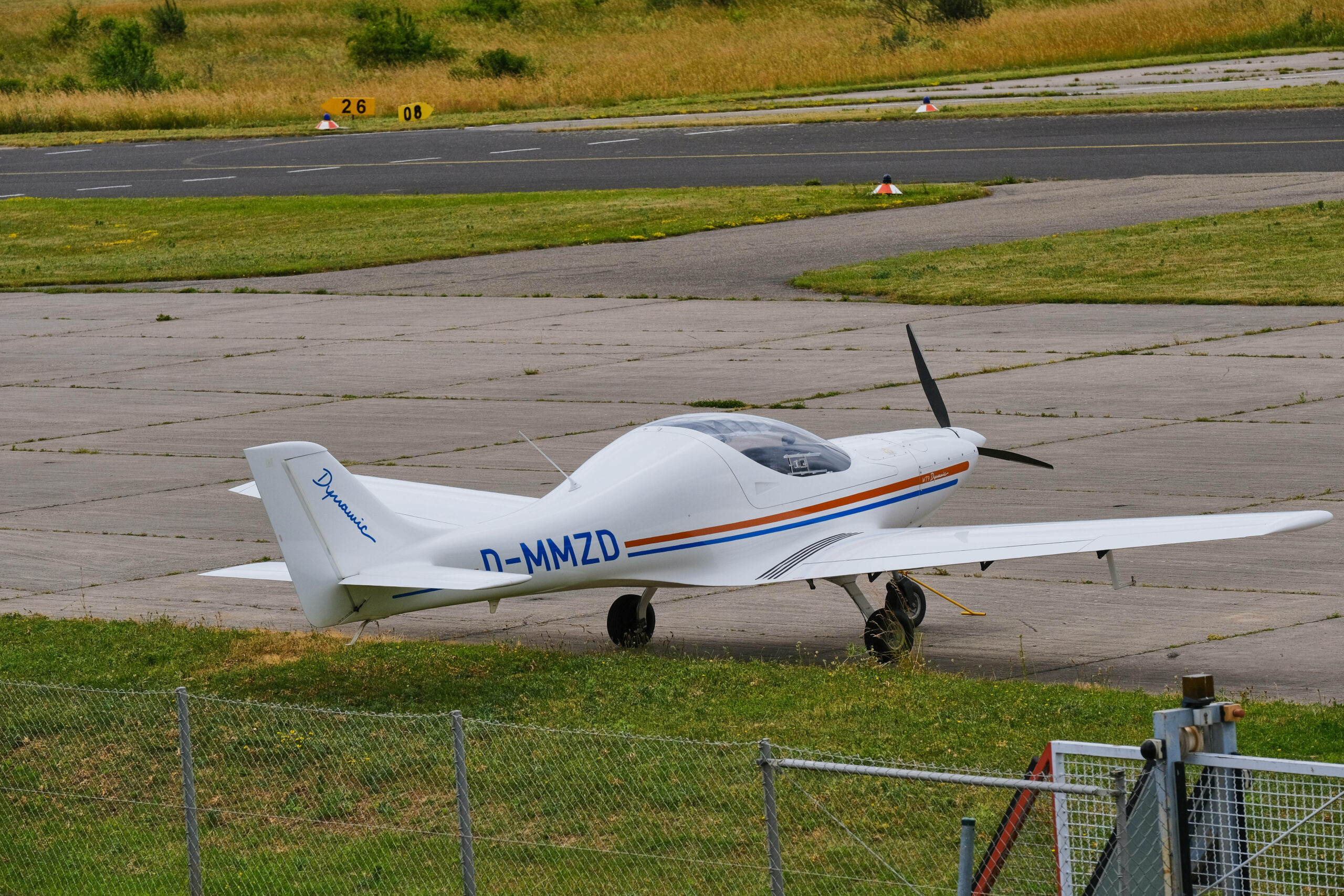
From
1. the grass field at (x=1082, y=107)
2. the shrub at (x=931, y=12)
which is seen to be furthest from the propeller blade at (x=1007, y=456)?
the shrub at (x=931, y=12)

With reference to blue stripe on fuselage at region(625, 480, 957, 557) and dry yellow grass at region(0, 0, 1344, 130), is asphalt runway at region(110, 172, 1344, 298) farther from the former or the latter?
dry yellow grass at region(0, 0, 1344, 130)

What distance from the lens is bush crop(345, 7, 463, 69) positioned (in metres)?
105

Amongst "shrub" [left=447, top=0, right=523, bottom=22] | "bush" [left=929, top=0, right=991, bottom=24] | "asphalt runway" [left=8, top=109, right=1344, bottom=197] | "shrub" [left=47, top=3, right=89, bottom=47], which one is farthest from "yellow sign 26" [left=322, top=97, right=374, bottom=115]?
"shrub" [left=47, top=3, right=89, bottom=47]

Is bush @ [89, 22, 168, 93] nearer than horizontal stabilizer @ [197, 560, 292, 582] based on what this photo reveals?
No

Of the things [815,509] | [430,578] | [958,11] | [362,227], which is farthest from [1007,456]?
[958,11]

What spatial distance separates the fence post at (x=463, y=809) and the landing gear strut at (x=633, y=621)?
646 cm

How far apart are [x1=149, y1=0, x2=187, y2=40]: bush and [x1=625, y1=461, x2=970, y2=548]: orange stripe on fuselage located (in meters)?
121

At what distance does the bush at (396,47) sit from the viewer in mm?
105375

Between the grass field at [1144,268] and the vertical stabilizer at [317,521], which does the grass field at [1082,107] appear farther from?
the vertical stabilizer at [317,521]

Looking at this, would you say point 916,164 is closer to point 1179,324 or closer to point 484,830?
point 1179,324

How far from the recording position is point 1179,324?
103 feet

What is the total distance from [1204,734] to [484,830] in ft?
17.4

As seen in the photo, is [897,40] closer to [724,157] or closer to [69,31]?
[724,157]

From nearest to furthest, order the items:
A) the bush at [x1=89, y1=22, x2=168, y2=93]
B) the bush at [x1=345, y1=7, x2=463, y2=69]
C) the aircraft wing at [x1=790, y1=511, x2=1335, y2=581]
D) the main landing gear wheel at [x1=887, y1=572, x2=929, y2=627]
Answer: the aircraft wing at [x1=790, y1=511, x2=1335, y2=581], the main landing gear wheel at [x1=887, y1=572, x2=929, y2=627], the bush at [x1=89, y1=22, x2=168, y2=93], the bush at [x1=345, y1=7, x2=463, y2=69]
